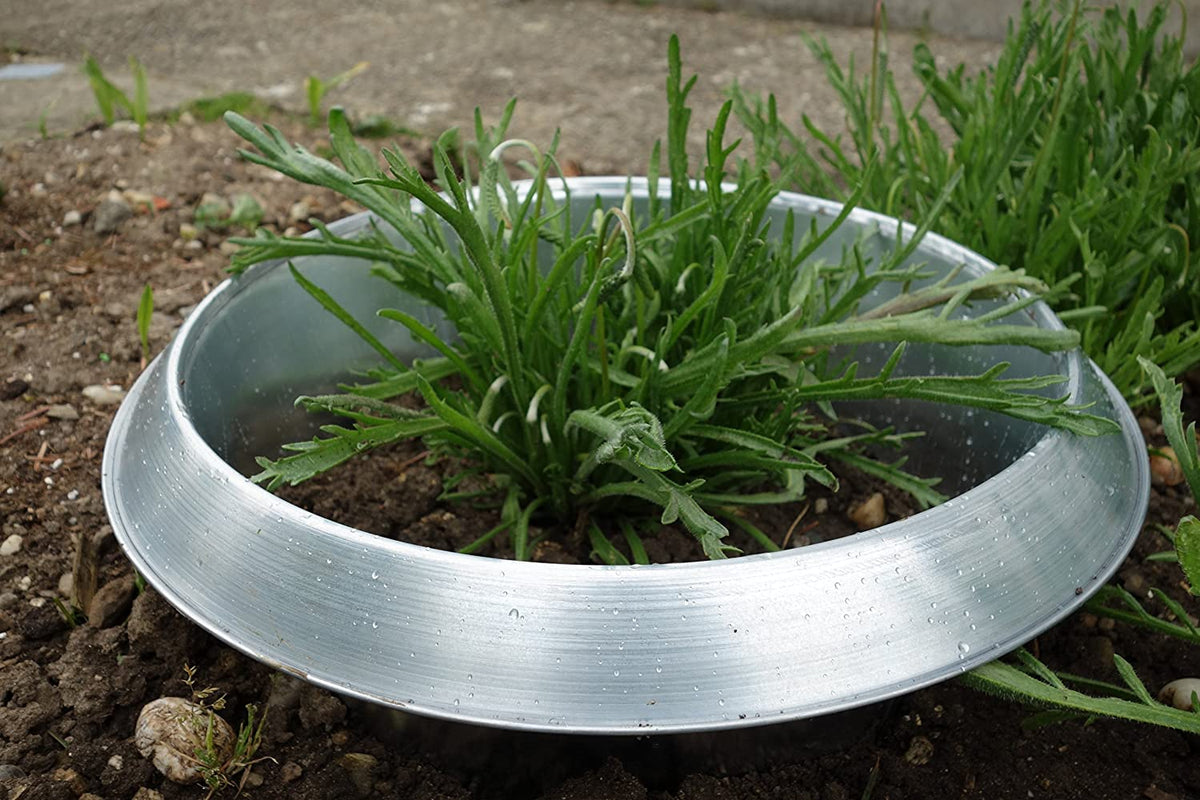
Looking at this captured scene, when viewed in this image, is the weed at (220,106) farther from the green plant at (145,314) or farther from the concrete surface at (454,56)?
the green plant at (145,314)

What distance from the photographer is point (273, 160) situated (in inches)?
41.3

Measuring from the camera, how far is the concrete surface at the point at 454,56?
2.49 m

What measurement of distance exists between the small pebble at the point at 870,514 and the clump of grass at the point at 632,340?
7 centimetres

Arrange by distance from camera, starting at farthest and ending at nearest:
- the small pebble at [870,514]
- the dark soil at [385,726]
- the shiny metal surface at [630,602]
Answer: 1. the small pebble at [870,514]
2. the dark soil at [385,726]
3. the shiny metal surface at [630,602]

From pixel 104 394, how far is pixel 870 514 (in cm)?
100

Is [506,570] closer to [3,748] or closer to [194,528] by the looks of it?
[194,528]

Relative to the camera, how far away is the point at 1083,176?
60.7 inches

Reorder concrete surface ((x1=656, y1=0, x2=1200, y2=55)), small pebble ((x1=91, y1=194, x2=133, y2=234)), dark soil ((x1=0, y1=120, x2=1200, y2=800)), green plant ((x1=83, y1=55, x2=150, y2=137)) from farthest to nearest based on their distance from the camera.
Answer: concrete surface ((x1=656, y1=0, x2=1200, y2=55)) → green plant ((x1=83, y1=55, x2=150, y2=137)) → small pebble ((x1=91, y1=194, x2=133, y2=234)) → dark soil ((x1=0, y1=120, x2=1200, y2=800))

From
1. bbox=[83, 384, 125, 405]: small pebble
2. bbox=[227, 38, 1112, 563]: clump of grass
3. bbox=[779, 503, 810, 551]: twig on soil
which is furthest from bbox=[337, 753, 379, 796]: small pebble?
bbox=[83, 384, 125, 405]: small pebble

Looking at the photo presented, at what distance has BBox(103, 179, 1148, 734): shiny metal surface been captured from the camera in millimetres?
789

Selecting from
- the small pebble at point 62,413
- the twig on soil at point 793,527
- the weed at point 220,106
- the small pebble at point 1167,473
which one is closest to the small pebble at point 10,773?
the small pebble at point 62,413

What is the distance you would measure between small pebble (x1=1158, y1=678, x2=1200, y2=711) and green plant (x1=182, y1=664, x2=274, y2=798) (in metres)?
0.88

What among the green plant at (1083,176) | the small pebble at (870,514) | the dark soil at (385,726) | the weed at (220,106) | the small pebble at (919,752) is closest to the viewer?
the dark soil at (385,726)

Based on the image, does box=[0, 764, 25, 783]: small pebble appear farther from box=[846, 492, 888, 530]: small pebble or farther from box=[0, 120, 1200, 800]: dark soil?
box=[846, 492, 888, 530]: small pebble
